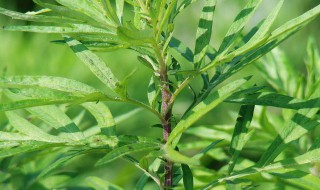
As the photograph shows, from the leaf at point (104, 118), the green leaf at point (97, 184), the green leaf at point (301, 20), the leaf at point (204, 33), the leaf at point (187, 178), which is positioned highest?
the green leaf at point (301, 20)

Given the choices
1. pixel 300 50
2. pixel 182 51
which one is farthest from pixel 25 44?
pixel 182 51

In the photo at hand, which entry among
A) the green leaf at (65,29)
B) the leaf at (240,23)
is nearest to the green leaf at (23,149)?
the green leaf at (65,29)

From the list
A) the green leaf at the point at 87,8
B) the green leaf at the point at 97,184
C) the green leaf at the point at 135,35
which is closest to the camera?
the green leaf at the point at 135,35

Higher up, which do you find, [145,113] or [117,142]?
[117,142]

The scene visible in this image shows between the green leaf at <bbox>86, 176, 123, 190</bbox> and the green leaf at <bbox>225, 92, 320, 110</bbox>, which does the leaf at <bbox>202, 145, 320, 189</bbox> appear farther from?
the green leaf at <bbox>86, 176, 123, 190</bbox>

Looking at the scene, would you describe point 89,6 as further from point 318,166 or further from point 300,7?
point 300,7

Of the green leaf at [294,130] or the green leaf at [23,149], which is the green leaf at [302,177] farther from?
the green leaf at [23,149]

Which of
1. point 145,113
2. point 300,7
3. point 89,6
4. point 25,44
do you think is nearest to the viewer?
point 89,6

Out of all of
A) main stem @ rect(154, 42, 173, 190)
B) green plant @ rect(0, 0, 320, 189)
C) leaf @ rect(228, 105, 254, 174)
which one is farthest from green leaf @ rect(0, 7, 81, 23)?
leaf @ rect(228, 105, 254, 174)
